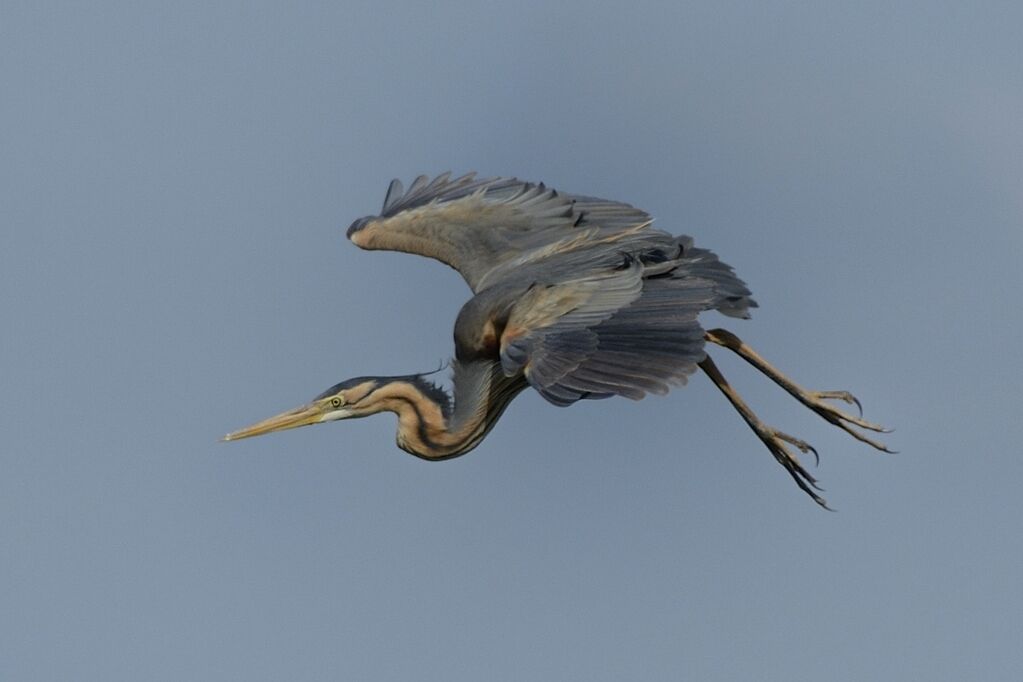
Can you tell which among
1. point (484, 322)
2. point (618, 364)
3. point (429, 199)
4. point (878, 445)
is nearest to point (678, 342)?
point (618, 364)

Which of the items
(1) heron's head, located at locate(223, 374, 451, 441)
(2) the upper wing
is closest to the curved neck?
(1) heron's head, located at locate(223, 374, 451, 441)

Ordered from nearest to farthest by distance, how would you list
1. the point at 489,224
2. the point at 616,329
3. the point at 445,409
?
the point at 616,329 → the point at 445,409 → the point at 489,224

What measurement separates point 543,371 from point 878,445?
3295 mm

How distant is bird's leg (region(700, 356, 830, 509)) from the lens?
15.7m

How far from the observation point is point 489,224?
1661 centimetres

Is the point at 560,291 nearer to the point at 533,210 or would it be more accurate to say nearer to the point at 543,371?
the point at 543,371

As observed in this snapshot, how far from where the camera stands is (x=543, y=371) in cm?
1329

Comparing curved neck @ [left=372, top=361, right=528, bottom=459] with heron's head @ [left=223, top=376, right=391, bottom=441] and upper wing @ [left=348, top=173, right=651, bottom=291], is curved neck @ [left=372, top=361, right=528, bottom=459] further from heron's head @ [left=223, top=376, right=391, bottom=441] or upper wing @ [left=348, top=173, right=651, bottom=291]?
upper wing @ [left=348, top=173, right=651, bottom=291]

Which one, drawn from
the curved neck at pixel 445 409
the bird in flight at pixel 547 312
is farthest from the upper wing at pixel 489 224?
the curved neck at pixel 445 409

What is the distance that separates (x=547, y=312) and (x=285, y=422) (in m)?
2.12

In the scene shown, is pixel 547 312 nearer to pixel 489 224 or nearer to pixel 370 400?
pixel 370 400

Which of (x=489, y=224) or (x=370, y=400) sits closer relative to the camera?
(x=370, y=400)

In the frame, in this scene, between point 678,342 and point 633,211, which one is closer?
point 678,342

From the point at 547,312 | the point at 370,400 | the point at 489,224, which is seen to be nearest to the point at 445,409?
the point at 370,400
